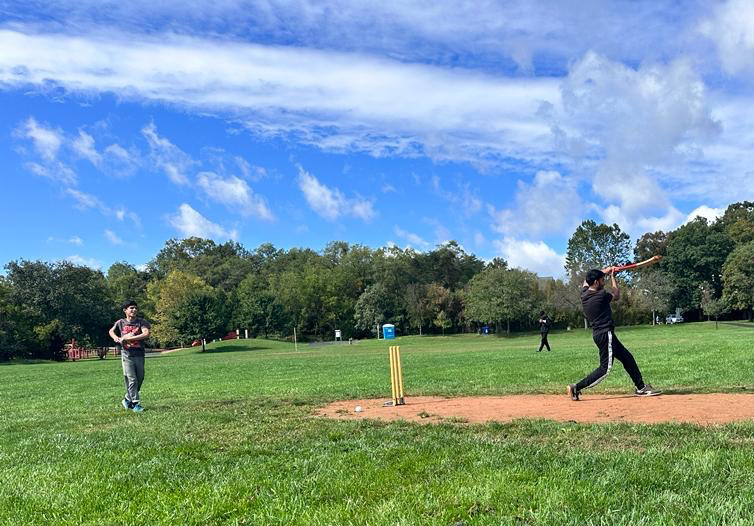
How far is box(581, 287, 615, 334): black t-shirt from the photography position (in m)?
9.70

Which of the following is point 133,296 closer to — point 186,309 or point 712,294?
point 186,309

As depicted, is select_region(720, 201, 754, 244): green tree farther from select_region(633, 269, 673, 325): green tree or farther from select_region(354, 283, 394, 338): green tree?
select_region(354, 283, 394, 338): green tree

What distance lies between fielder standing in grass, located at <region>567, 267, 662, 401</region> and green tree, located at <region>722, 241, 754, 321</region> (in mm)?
65645

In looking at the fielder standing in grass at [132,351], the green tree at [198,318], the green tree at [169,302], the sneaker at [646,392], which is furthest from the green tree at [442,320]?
the sneaker at [646,392]

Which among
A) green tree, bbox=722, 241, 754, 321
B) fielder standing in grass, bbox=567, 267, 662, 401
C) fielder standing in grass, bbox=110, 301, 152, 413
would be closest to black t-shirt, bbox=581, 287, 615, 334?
fielder standing in grass, bbox=567, 267, 662, 401

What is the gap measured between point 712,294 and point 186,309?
199 feet

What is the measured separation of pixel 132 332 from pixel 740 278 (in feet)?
230

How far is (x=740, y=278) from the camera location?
217ft

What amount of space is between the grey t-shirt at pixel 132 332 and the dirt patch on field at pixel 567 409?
3.71 metres

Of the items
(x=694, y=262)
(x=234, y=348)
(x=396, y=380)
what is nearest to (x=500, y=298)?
(x=694, y=262)

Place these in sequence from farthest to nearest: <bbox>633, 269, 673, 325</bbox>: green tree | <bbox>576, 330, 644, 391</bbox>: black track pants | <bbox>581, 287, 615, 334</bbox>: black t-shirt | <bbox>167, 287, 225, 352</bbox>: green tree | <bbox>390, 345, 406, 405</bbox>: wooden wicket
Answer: <bbox>633, 269, 673, 325</bbox>: green tree → <bbox>167, 287, 225, 352</bbox>: green tree → <bbox>390, 345, 406, 405</bbox>: wooden wicket → <bbox>581, 287, 615, 334</bbox>: black t-shirt → <bbox>576, 330, 644, 391</bbox>: black track pants

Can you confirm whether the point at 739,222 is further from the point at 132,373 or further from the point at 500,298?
the point at 132,373

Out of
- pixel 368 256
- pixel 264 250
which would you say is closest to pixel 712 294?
pixel 368 256

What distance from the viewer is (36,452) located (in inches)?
288
